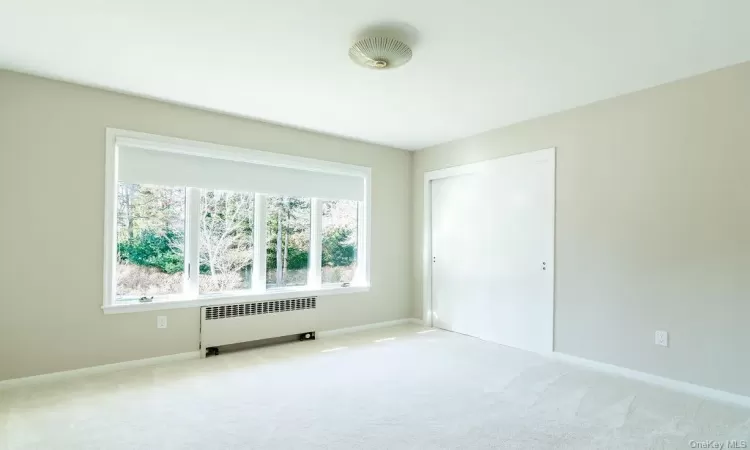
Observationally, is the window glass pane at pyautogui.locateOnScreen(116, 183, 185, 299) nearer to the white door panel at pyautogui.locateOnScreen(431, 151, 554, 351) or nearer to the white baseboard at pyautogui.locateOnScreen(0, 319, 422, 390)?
the white baseboard at pyautogui.locateOnScreen(0, 319, 422, 390)

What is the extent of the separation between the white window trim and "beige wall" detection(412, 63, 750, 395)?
234cm

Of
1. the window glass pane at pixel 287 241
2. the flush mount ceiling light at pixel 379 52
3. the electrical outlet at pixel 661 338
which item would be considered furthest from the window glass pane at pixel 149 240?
the electrical outlet at pixel 661 338

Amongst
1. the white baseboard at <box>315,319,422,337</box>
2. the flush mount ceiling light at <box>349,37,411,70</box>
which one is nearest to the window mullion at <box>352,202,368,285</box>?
the white baseboard at <box>315,319,422,337</box>

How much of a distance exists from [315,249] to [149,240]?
1754 millimetres

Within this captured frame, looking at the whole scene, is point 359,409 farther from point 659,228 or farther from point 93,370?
point 659,228

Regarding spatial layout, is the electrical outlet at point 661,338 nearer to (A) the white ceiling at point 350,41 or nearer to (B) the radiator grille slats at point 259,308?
(A) the white ceiling at point 350,41

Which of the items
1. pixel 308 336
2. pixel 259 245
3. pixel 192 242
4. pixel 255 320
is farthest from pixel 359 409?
pixel 192 242

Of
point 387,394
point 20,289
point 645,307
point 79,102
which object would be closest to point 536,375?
point 645,307

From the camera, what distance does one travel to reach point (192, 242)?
3.88m

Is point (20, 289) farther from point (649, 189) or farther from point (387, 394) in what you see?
point (649, 189)

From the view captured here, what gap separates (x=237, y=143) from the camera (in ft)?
13.5

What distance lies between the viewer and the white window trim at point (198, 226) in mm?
3420

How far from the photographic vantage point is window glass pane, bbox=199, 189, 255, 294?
400cm

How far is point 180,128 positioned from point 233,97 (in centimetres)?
67
